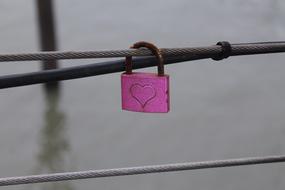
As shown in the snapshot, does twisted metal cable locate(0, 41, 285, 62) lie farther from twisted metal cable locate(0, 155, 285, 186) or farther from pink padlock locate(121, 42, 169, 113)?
twisted metal cable locate(0, 155, 285, 186)

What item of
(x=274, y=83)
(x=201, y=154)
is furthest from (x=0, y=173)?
(x=274, y=83)

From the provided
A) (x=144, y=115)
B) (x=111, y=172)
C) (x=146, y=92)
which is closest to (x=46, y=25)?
(x=144, y=115)

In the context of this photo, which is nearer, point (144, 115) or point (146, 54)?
point (146, 54)

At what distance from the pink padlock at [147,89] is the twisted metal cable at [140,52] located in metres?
0.02

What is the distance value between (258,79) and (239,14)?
1004 mm

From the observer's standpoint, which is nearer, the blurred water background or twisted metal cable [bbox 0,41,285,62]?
twisted metal cable [bbox 0,41,285,62]

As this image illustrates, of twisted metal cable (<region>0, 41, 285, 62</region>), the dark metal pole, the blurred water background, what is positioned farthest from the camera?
the dark metal pole

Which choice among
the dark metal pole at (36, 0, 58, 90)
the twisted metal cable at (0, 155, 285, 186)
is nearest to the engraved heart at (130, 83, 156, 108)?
the twisted metal cable at (0, 155, 285, 186)

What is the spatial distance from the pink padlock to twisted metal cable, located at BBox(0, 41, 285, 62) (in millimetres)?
22

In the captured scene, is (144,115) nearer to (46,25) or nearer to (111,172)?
(46,25)

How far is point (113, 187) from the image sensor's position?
1847 mm

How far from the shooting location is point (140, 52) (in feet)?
2.01

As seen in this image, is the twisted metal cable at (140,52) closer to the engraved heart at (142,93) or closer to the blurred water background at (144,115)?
the engraved heart at (142,93)

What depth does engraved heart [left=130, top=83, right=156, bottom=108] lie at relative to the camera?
2.05ft
